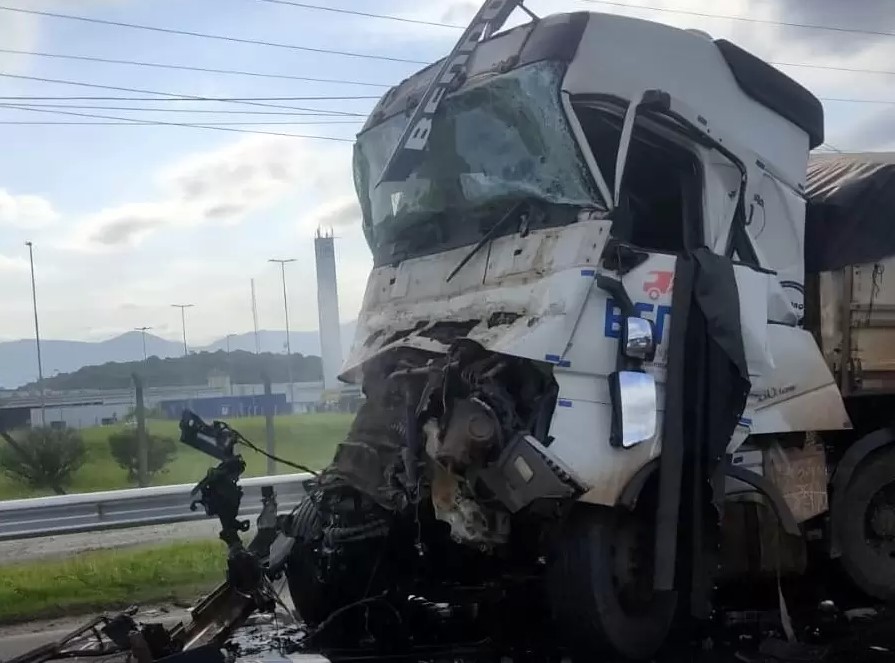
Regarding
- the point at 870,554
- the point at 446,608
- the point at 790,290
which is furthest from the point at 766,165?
the point at 446,608

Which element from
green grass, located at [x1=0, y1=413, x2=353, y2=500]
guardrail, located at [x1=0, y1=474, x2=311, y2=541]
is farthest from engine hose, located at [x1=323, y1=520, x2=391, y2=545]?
green grass, located at [x1=0, y1=413, x2=353, y2=500]

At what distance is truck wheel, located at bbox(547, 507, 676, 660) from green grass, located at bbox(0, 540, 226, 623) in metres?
3.73

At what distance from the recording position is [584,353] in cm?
429

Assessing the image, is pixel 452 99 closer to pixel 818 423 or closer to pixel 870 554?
pixel 818 423

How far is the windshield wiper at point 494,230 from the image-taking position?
4.70 metres

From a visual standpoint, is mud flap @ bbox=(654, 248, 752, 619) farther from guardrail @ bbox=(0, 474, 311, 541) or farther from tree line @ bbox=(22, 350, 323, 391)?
tree line @ bbox=(22, 350, 323, 391)

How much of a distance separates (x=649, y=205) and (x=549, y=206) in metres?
0.76

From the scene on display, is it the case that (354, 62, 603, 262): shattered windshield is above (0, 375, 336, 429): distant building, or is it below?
above

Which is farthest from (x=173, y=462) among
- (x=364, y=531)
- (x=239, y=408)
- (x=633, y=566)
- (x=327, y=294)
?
(x=633, y=566)

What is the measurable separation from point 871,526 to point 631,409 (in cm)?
252

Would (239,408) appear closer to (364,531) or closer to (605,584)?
(364,531)

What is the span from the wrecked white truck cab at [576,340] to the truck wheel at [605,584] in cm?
1

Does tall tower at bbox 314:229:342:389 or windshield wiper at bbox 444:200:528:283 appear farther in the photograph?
tall tower at bbox 314:229:342:389

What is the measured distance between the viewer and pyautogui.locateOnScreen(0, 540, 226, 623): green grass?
700cm
